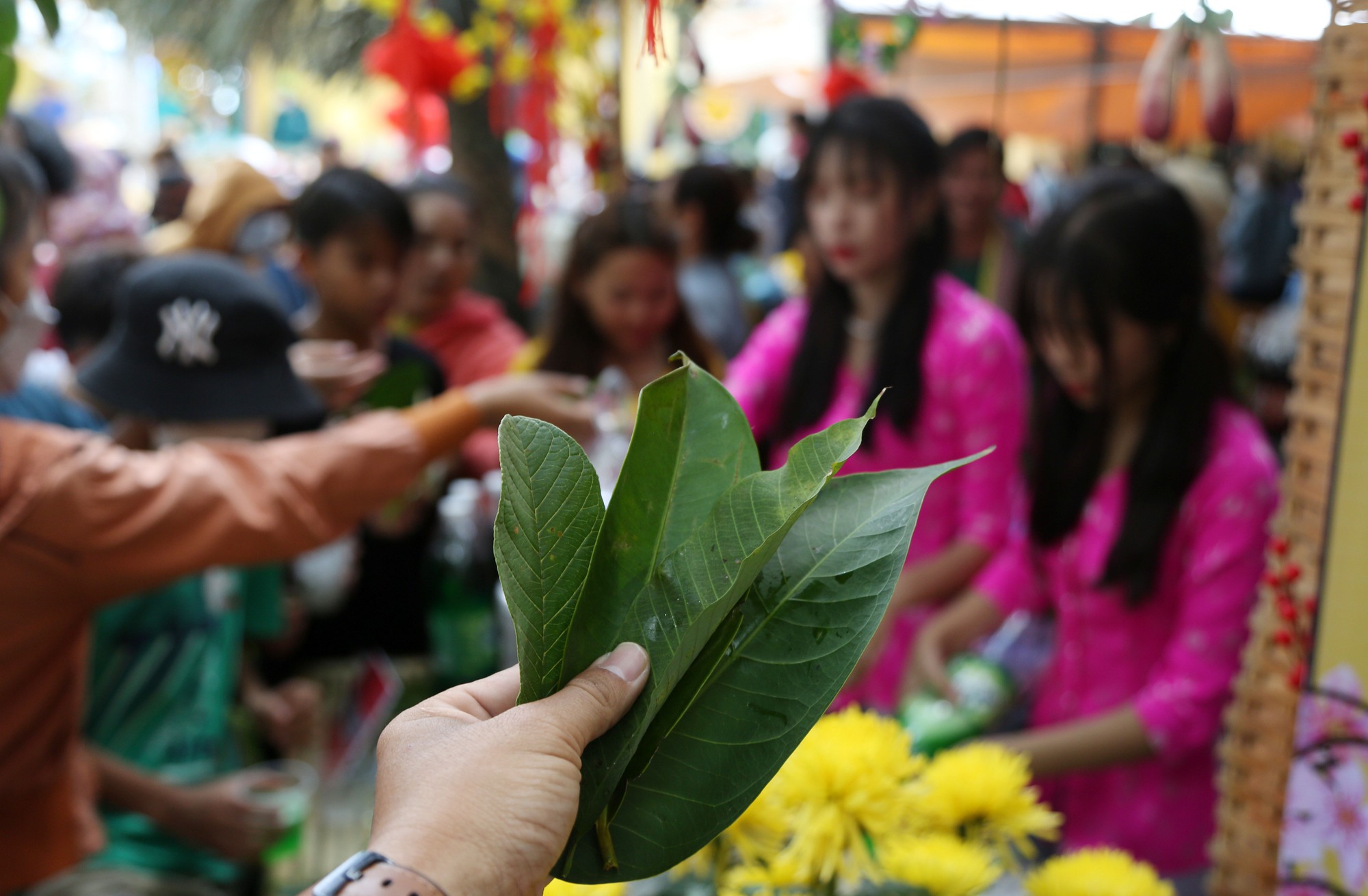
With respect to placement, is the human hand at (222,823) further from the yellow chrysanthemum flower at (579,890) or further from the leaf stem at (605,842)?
the leaf stem at (605,842)

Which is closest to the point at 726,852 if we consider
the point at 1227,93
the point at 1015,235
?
the point at 1227,93

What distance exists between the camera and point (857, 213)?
1.57m

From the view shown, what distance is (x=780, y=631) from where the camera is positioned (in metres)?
0.50

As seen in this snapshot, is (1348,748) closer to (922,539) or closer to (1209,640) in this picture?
(1209,640)

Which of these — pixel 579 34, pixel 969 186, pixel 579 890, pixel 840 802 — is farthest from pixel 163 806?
pixel 969 186

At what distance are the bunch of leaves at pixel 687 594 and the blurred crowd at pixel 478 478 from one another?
760mm

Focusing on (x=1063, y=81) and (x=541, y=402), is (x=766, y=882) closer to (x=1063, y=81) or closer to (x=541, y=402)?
(x=541, y=402)

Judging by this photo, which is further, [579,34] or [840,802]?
[579,34]

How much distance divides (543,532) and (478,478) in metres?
1.70

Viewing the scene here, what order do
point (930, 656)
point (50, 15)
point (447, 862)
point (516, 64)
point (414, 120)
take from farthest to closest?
point (414, 120), point (516, 64), point (930, 656), point (50, 15), point (447, 862)

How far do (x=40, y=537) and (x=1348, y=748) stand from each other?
4.10 feet

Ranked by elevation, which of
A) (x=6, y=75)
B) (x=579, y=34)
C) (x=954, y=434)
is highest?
(x=579, y=34)

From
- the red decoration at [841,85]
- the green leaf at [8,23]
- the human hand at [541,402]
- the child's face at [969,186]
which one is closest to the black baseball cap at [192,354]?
the human hand at [541,402]

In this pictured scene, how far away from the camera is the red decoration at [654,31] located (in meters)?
0.69
